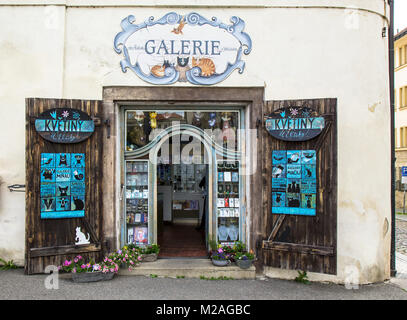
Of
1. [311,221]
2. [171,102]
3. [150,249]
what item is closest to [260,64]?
[171,102]

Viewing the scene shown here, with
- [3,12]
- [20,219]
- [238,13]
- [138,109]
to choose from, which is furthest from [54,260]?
[238,13]

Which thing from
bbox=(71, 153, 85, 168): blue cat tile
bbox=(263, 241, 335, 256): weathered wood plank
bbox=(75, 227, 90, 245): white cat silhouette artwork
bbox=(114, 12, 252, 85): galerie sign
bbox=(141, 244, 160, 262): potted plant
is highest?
bbox=(114, 12, 252, 85): galerie sign

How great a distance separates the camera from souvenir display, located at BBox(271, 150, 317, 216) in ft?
16.8

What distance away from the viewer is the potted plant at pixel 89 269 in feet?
16.2

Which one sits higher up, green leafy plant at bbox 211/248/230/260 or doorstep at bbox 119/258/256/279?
green leafy plant at bbox 211/248/230/260

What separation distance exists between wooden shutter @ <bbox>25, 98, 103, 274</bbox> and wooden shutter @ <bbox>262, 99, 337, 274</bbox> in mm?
2620

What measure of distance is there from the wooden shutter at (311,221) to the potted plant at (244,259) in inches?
8.8

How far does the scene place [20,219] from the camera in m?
5.47

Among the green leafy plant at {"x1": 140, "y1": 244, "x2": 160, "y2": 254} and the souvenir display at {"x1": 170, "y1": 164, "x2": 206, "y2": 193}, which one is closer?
the green leafy plant at {"x1": 140, "y1": 244, "x2": 160, "y2": 254}

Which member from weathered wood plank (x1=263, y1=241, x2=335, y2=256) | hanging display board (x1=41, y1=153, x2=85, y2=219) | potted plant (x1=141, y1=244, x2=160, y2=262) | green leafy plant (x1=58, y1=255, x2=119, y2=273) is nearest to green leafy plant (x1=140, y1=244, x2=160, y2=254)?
potted plant (x1=141, y1=244, x2=160, y2=262)

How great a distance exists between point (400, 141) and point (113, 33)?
23178 mm

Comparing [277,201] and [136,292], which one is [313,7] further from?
[136,292]

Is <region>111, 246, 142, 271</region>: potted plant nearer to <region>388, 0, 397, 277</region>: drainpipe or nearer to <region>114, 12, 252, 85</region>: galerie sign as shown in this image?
<region>114, 12, 252, 85</region>: galerie sign

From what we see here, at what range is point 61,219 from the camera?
5.18m
